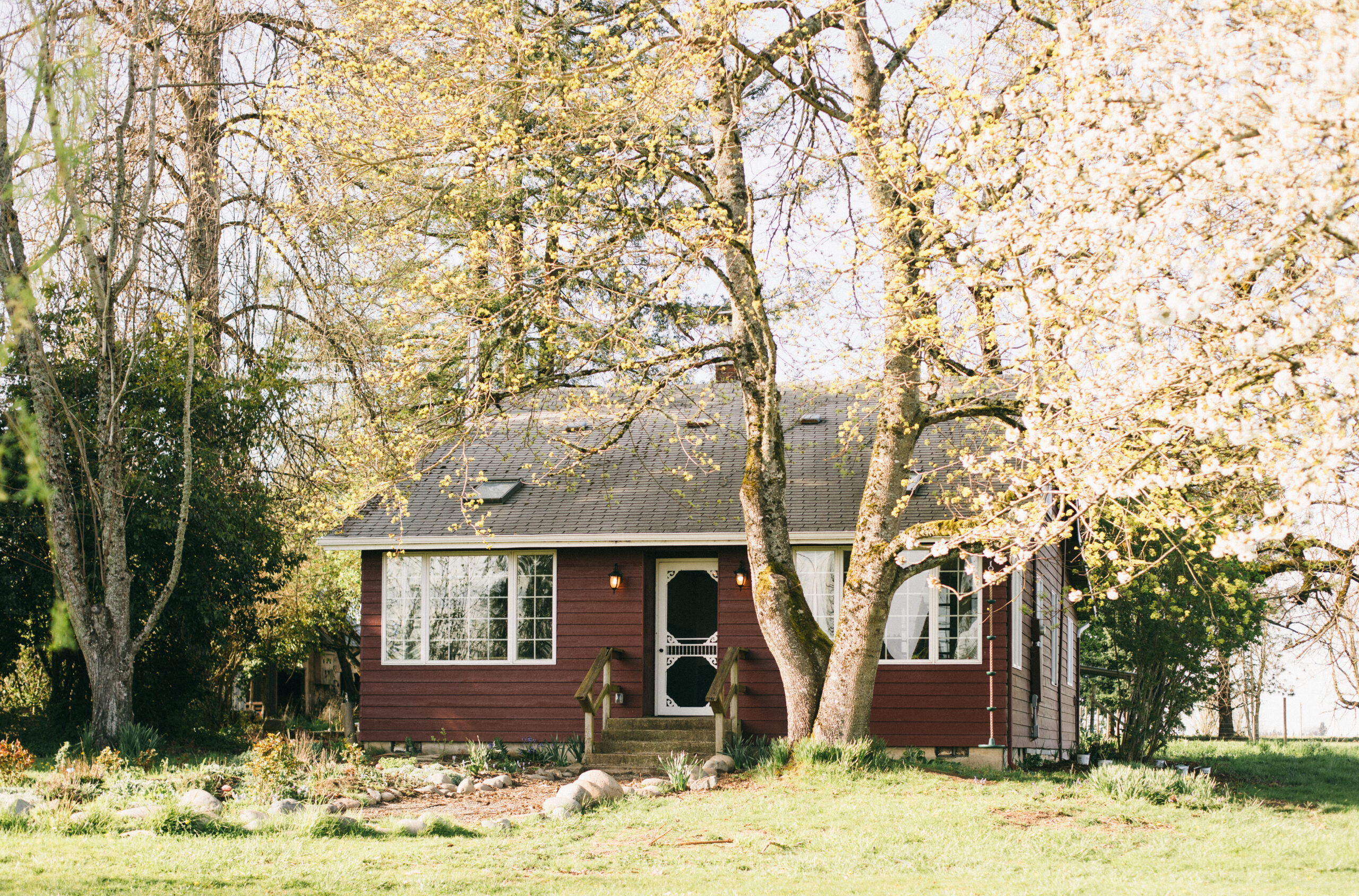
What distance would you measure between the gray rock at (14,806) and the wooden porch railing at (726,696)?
258 inches

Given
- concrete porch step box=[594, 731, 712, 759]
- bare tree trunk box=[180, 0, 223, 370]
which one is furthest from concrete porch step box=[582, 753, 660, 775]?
bare tree trunk box=[180, 0, 223, 370]

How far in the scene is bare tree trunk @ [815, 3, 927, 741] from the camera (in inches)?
445

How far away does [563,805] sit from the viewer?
9.74m

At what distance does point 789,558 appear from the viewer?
12328mm

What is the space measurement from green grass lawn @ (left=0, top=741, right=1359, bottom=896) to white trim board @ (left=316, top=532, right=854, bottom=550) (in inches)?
128

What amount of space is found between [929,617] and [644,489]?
13.1ft

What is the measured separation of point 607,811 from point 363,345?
7.92 m

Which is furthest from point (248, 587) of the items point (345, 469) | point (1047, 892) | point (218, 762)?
point (1047, 892)

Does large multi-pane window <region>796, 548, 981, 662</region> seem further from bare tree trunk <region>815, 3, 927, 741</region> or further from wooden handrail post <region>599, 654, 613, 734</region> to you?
wooden handrail post <region>599, 654, 613, 734</region>

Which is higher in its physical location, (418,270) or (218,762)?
(418,270)

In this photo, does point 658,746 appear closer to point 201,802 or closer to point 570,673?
point 570,673

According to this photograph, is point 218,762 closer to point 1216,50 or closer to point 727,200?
point 727,200

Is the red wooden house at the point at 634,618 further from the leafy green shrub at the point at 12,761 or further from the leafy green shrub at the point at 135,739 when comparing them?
the leafy green shrub at the point at 12,761

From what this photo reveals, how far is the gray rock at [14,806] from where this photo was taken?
8.23 metres
